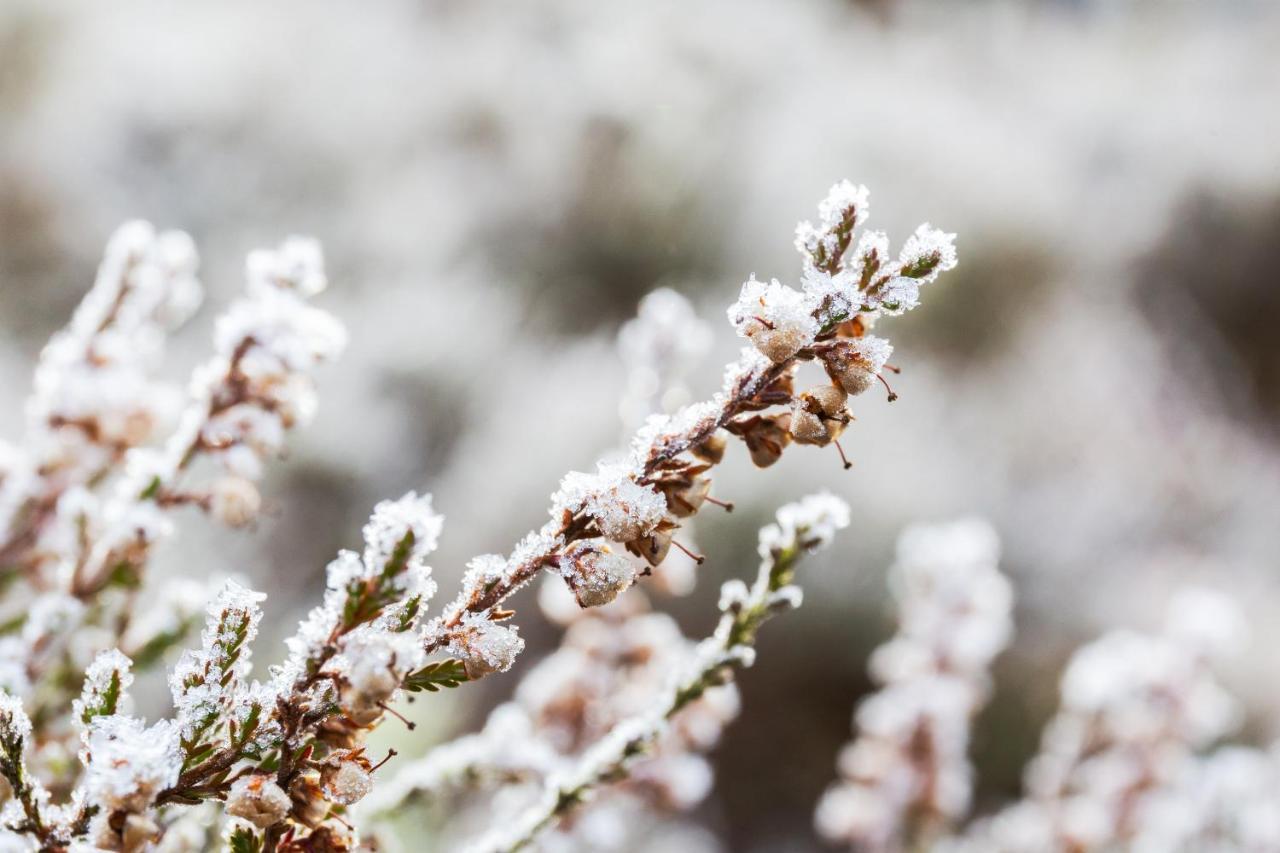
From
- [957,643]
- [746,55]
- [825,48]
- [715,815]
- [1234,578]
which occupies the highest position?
[825,48]

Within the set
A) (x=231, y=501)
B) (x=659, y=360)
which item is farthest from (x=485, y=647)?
(x=659, y=360)

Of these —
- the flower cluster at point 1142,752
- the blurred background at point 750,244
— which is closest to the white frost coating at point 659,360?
the flower cluster at point 1142,752

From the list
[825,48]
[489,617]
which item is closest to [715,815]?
[489,617]

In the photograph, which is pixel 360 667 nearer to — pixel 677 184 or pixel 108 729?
pixel 108 729

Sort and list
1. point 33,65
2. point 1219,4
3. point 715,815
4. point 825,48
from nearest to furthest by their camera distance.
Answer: point 715,815 < point 33,65 < point 825,48 < point 1219,4

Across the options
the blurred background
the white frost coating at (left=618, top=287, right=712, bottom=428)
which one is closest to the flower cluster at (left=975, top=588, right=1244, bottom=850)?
the white frost coating at (left=618, top=287, right=712, bottom=428)

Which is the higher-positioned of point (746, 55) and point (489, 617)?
point (746, 55)
